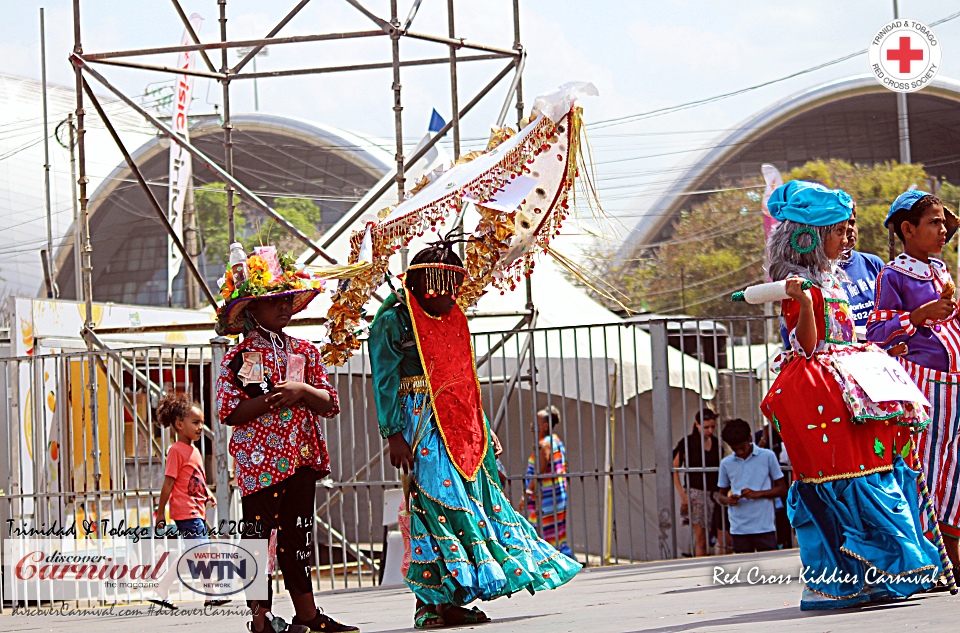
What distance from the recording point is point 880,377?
5000 mm

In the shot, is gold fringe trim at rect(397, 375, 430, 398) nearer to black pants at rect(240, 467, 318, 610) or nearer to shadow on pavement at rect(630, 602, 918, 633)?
black pants at rect(240, 467, 318, 610)

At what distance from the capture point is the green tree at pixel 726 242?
35.5m

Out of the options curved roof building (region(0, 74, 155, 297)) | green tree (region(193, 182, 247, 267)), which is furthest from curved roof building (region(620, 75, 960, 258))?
curved roof building (region(0, 74, 155, 297))

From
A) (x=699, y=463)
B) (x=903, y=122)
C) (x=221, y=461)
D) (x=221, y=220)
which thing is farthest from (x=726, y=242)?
(x=221, y=461)

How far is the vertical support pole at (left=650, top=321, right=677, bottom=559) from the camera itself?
9.14m

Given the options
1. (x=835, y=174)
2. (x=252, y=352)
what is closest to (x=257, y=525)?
(x=252, y=352)

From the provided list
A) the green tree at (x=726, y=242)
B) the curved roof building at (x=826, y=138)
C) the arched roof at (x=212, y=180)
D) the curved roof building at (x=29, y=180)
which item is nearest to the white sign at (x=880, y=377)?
the green tree at (x=726, y=242)

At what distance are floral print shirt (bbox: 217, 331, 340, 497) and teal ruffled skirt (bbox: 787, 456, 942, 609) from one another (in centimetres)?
202

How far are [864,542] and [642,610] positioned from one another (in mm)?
1206

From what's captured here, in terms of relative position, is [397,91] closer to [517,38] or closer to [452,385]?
[517,38]

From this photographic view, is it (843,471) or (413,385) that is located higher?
(413,385)

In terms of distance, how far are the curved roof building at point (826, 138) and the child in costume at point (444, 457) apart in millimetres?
33252

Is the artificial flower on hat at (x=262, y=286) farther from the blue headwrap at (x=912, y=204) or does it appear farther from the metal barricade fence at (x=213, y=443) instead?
the blue headwrap at (x=912, y=204)

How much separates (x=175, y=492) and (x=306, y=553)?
11.1 feet
